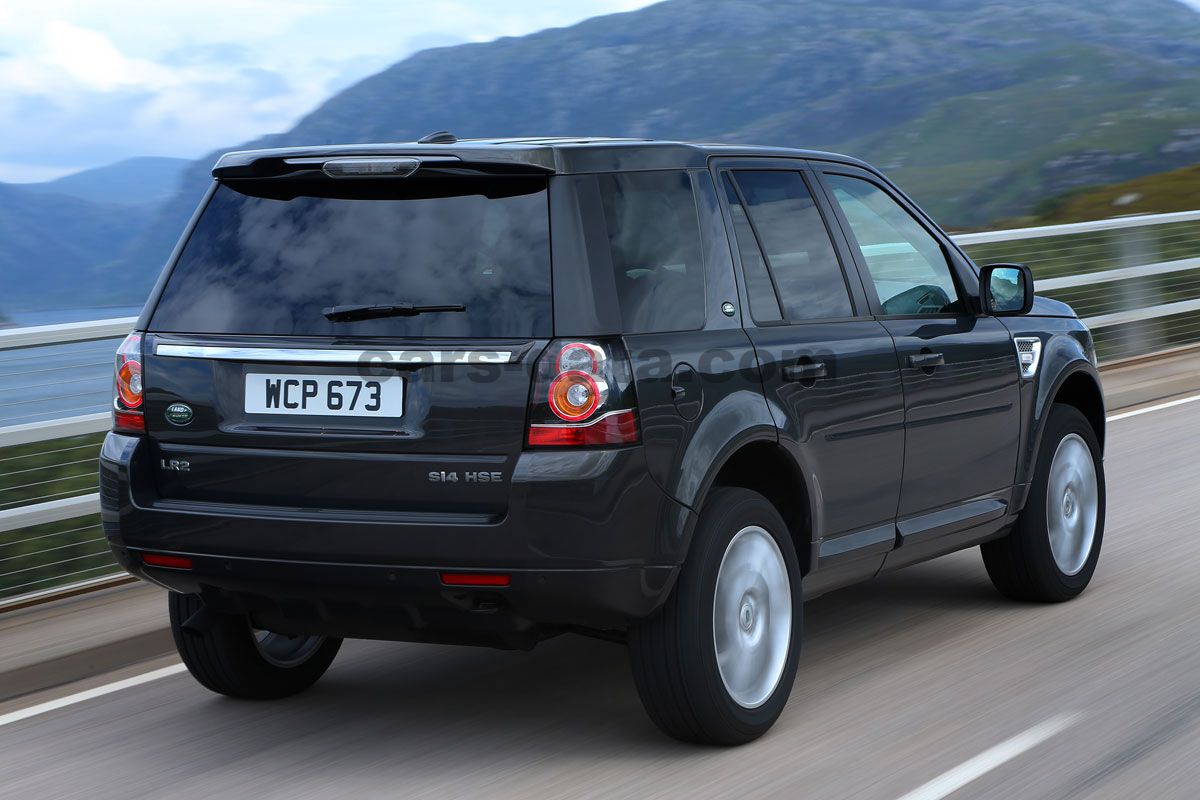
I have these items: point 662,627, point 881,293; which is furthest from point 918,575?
point 662,627

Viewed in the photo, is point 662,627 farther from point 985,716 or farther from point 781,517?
point 985,716

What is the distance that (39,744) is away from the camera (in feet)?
15.8

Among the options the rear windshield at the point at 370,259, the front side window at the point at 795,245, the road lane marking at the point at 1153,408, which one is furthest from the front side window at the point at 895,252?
the road lane marking at the point at 1153,408

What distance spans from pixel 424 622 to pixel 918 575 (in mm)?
3295

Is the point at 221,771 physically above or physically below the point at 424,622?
below

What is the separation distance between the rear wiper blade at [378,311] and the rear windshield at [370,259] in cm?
1

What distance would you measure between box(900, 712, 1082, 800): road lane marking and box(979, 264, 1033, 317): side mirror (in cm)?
167

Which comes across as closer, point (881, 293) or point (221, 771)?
point (221, 771)

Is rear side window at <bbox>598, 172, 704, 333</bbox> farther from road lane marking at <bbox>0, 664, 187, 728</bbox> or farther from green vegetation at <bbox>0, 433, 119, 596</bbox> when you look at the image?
green vegetation at <bbox>0, 433, 119, 596</bbox>

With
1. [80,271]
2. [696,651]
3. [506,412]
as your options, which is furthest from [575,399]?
[80,271]

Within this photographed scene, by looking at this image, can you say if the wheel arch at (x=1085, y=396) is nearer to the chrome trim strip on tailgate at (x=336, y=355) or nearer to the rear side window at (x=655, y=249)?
the rear side window at (x=655, y=249)

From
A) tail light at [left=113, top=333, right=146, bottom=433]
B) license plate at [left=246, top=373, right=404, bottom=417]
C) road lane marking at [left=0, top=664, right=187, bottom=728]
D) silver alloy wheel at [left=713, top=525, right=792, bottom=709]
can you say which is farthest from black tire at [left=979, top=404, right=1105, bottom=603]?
tail light at [left=113, top=333, right=146, bottom=433]

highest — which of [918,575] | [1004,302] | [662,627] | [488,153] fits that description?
[488,153]

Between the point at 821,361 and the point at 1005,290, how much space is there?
4.42ft
